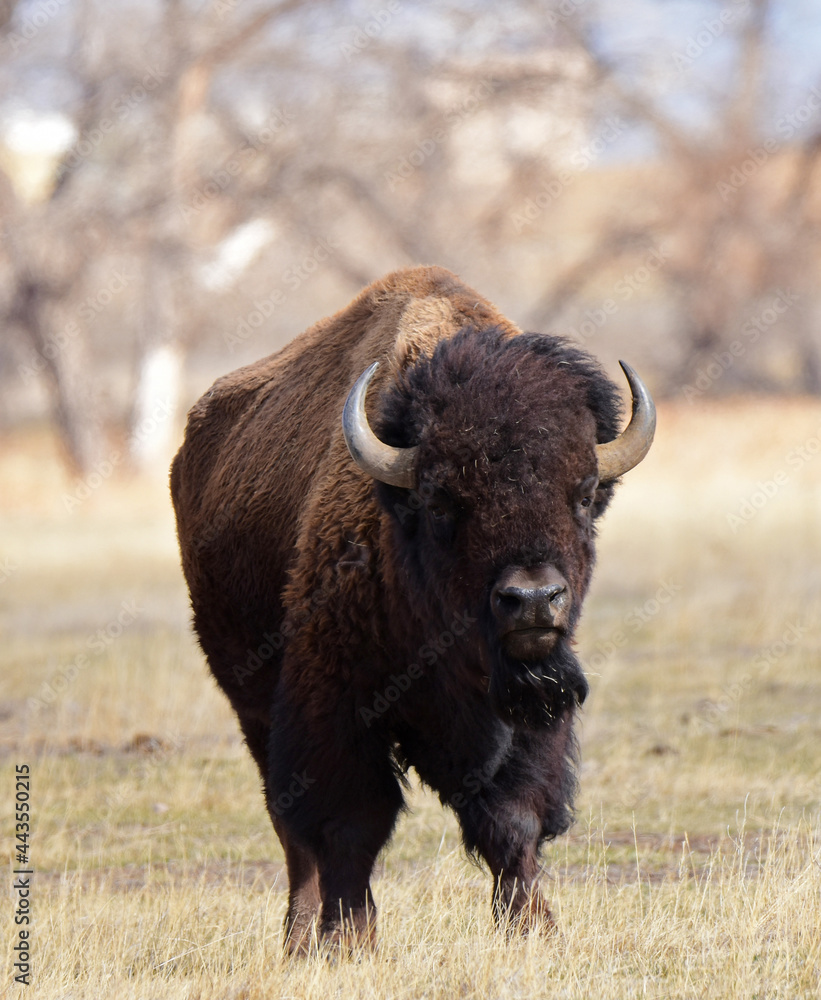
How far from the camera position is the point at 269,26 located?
26438mm

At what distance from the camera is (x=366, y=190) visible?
26.6 m

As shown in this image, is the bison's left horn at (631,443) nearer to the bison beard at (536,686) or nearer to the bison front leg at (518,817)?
the bison beard at (536,686)

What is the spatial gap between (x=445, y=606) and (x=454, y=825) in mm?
2693

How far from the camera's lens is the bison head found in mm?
4027

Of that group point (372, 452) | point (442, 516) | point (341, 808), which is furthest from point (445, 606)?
point (341, 808)

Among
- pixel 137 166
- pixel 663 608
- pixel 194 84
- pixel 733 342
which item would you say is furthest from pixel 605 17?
pixel 663 608

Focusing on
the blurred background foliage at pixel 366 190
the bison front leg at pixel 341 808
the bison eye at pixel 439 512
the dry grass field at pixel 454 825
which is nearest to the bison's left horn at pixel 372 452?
the bison eye at pixel 439 512

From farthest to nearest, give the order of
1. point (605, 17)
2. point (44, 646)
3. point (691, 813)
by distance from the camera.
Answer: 1. point (605, 17)
2. point (44, 646)
3. point (691, 813)

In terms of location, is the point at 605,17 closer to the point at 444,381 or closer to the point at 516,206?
the point at 516,206

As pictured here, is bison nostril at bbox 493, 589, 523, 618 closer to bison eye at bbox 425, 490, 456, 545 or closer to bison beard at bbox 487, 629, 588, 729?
bison beard at bbox 487, 629, 588, 729

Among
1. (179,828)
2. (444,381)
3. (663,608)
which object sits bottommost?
(179,828)

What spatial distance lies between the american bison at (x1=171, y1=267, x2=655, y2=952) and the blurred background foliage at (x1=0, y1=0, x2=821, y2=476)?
595 inches

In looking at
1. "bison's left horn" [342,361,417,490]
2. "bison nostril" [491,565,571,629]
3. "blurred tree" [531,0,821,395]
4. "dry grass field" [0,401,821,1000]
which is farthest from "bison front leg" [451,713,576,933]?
"blurred tree" [531,0,821,395]

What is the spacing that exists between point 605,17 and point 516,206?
188 inches
